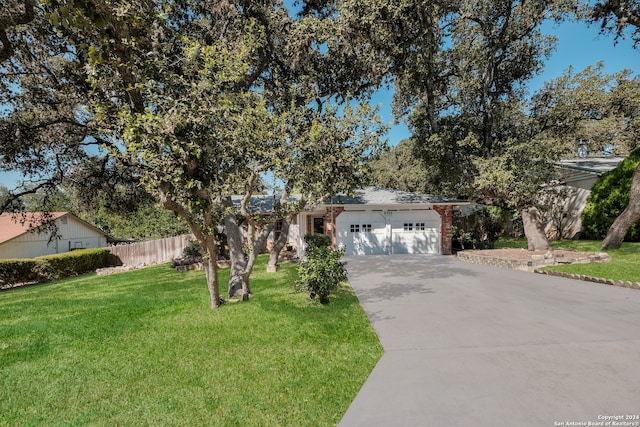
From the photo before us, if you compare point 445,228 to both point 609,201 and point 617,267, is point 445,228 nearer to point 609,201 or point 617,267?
point 617,267

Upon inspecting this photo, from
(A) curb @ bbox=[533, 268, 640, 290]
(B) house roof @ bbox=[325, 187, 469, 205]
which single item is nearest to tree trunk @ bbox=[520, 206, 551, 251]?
(B) house roof @ bbox=[325, 187, 469, 205]

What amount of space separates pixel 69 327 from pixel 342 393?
6.21 m

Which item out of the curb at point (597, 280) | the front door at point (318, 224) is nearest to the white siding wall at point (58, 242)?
the front door at point (318, 224)

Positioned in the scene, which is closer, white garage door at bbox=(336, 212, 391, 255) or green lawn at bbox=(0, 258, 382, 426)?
green lawn at bbox=(0, 258, 382, 426)

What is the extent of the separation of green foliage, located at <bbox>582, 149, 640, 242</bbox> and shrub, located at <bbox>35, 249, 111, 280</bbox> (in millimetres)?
30225

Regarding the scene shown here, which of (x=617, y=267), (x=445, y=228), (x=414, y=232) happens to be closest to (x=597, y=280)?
(x=617, y=267)

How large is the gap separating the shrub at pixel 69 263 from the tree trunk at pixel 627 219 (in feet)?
92.2

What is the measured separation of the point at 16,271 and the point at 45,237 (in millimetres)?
7971

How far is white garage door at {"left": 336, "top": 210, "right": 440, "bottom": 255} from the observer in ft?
51.0

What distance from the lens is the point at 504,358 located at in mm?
3963

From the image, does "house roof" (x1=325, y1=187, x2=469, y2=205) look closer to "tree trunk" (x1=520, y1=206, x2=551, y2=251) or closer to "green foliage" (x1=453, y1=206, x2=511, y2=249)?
"green foliage" (x1=453, y1=206, x2=511, y2=249)

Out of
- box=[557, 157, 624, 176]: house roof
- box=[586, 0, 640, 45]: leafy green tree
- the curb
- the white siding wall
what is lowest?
the curb

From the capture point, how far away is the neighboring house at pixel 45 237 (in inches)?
774

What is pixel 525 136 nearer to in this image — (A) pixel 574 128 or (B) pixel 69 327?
(A) pixel 574 128
